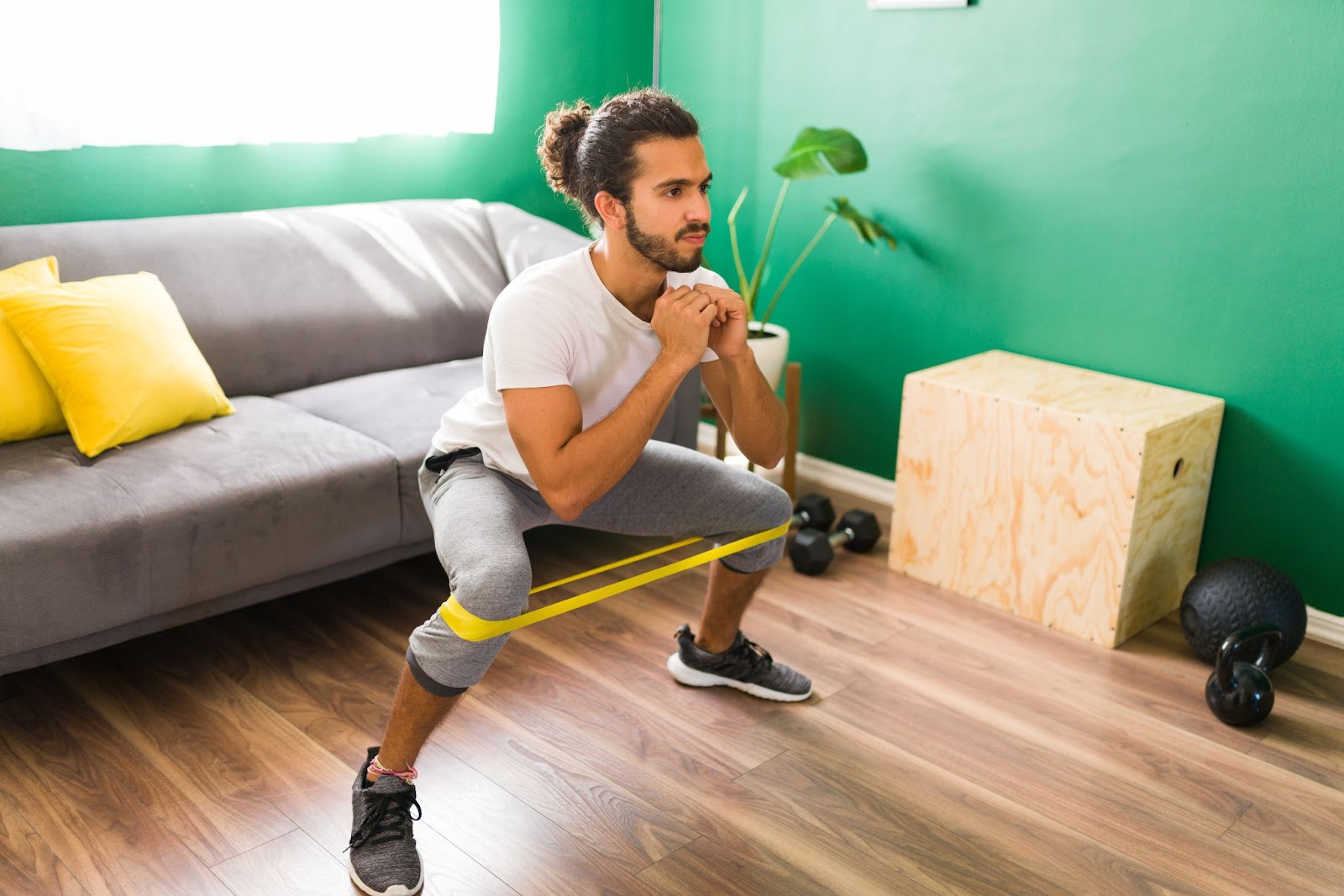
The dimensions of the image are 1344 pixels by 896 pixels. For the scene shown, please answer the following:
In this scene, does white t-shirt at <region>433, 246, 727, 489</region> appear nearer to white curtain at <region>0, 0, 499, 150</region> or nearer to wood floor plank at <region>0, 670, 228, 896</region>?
wood floor plank at <region>0, 670, 228, 896</region>

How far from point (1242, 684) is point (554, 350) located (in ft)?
4.69

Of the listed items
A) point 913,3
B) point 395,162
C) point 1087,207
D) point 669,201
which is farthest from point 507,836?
point 913,3

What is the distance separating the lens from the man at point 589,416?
178 centimetres

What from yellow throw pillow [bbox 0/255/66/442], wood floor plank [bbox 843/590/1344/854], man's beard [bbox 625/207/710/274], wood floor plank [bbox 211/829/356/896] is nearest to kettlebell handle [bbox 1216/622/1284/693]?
wood floor plank [bbox 843/590/1344/854]

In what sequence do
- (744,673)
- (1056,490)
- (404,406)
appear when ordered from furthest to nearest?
(404,406) < (1056,490) < (744,673)

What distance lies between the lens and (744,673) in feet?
7.58

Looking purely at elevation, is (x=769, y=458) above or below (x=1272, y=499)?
above

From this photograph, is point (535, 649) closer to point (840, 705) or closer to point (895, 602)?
point (840, 705)

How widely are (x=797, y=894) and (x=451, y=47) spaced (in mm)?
2492

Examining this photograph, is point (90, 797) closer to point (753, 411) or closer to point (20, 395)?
point (20, 395)

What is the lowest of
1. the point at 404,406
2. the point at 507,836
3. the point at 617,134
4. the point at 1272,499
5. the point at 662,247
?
the point at 507,836

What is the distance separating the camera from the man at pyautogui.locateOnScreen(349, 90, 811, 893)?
5.83 feet

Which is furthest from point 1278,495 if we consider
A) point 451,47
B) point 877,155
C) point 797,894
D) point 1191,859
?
point 451,47

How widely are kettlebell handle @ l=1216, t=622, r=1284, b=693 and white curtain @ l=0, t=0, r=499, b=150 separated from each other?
2402 millimetres
